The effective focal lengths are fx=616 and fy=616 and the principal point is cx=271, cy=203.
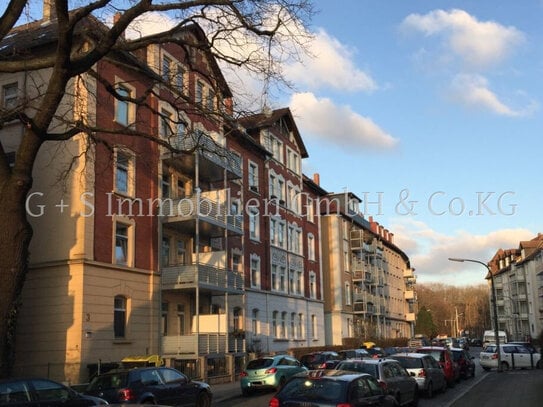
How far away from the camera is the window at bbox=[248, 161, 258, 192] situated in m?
39.6

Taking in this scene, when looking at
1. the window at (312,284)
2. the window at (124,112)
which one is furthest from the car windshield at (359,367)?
the window at (312,284)

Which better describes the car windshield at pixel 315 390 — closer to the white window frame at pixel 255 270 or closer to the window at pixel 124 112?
the window at pixel 124 112

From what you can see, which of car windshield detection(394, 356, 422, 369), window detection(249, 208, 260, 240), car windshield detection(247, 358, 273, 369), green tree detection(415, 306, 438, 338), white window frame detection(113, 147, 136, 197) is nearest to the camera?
car windshield detection(394, 356, 422, 369)

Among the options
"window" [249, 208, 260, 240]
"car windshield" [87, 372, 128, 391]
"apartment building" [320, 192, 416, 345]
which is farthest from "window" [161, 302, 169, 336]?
"apartment building" [320, 192, 416, 345]

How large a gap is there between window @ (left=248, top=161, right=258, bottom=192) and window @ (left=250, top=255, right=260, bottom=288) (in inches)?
176

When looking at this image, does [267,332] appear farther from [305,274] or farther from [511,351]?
[511,351]

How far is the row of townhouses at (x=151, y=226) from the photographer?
2138cm

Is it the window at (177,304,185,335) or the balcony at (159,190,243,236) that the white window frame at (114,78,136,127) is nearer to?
the balcony at (159,190,243,236)

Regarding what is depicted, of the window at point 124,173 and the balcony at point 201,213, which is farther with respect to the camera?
the balcony at point 201,213

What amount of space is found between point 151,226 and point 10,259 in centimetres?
1571

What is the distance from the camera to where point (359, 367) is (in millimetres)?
16906

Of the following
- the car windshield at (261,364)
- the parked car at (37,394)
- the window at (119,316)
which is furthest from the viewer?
the window at (119,316)

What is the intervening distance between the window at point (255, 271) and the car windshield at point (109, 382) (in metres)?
23.0

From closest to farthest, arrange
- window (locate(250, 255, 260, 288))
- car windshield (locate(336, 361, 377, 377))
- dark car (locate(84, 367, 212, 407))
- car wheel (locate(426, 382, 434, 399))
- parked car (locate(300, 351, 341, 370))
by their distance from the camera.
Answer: dark car (locate(84, 367, 212, 407))
car windshield (locate(336, 361, 377, 377))
car wheel (locate(426, 382, 434, 399))
parked car (locate(300, 351, 341, 370))
window (locate(250, 255, 260, 288))
